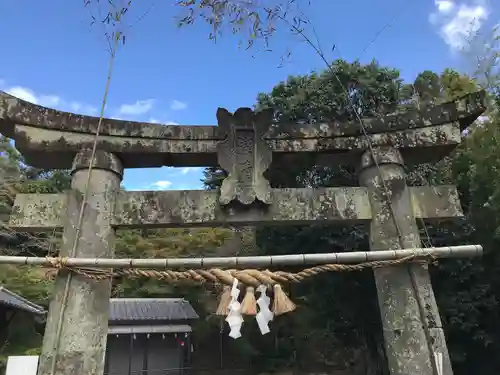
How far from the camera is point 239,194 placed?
4.64 m

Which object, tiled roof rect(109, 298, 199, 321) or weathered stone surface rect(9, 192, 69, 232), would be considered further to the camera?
tiled roof rect(109, 298, 199, 321)

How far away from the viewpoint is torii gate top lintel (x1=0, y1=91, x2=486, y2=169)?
4828mm

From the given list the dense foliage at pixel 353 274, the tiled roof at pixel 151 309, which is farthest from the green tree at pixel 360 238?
the tiled roof at pixel 151 309

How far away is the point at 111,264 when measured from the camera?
Result: 12.5ft

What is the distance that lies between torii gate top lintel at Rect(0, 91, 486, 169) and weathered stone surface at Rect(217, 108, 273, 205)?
1 centimetres

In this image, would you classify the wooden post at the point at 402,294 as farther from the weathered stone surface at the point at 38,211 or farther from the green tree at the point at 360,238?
the green tree at the point at 360,238

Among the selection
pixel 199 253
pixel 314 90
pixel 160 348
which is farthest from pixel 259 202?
pixel 199 253

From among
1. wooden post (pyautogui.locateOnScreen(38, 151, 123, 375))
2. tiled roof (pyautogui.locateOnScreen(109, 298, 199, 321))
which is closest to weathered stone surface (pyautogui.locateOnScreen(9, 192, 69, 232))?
wooden post (pyautogui.locateOnScreen(38, 151, 123, 375))

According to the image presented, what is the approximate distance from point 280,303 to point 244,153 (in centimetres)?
203

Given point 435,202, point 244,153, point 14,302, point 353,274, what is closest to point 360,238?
point 353,274

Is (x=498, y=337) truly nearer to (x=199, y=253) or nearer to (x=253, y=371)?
(x=253, y=371)

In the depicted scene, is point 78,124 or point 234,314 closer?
point 234,314

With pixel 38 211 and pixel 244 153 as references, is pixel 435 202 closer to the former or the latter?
pixel 244 153

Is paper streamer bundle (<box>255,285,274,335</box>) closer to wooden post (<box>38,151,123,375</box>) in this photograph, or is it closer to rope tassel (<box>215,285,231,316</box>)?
rope tassel (<box>215,285,231,316</box>)
